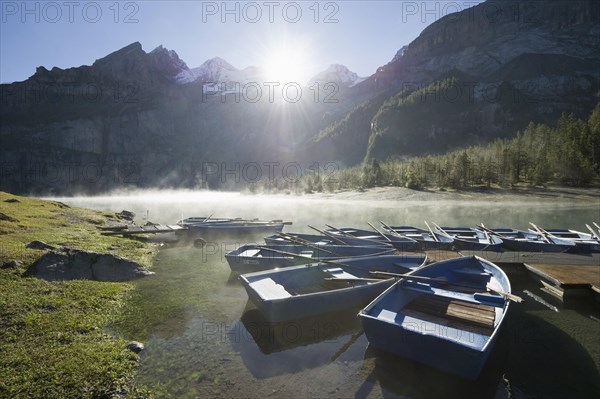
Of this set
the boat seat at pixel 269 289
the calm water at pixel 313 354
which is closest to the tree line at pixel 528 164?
the calm water at pixel 313 354

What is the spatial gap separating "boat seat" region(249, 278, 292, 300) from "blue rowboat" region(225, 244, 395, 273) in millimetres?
3875

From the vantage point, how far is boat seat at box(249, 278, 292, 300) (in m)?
13.3

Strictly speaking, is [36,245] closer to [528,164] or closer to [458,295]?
[458,295]

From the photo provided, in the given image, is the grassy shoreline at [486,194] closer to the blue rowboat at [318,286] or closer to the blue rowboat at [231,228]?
the blue rowboat at [231,228]

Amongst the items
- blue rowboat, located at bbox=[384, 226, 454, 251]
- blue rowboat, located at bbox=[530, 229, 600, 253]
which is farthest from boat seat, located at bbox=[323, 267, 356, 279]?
blue rowboat, located at bbox=[530, 229, 600, 253]

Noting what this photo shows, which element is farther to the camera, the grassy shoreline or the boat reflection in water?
the grassy shoreline

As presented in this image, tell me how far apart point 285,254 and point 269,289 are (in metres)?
6.18

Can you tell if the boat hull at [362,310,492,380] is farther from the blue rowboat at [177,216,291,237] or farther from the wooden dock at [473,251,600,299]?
the blue rowboat at [177,216,291,237]

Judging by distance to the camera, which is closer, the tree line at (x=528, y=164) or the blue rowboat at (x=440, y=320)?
the blue rowboat at (x=440, y=320)

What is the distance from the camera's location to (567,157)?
6794 cm

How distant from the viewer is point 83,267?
56.7 feet

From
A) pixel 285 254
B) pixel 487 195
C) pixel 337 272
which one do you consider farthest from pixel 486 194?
pixel 337 272

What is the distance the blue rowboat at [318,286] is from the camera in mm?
12836

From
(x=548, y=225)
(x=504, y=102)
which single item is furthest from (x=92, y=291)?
(x=504, y=102)
